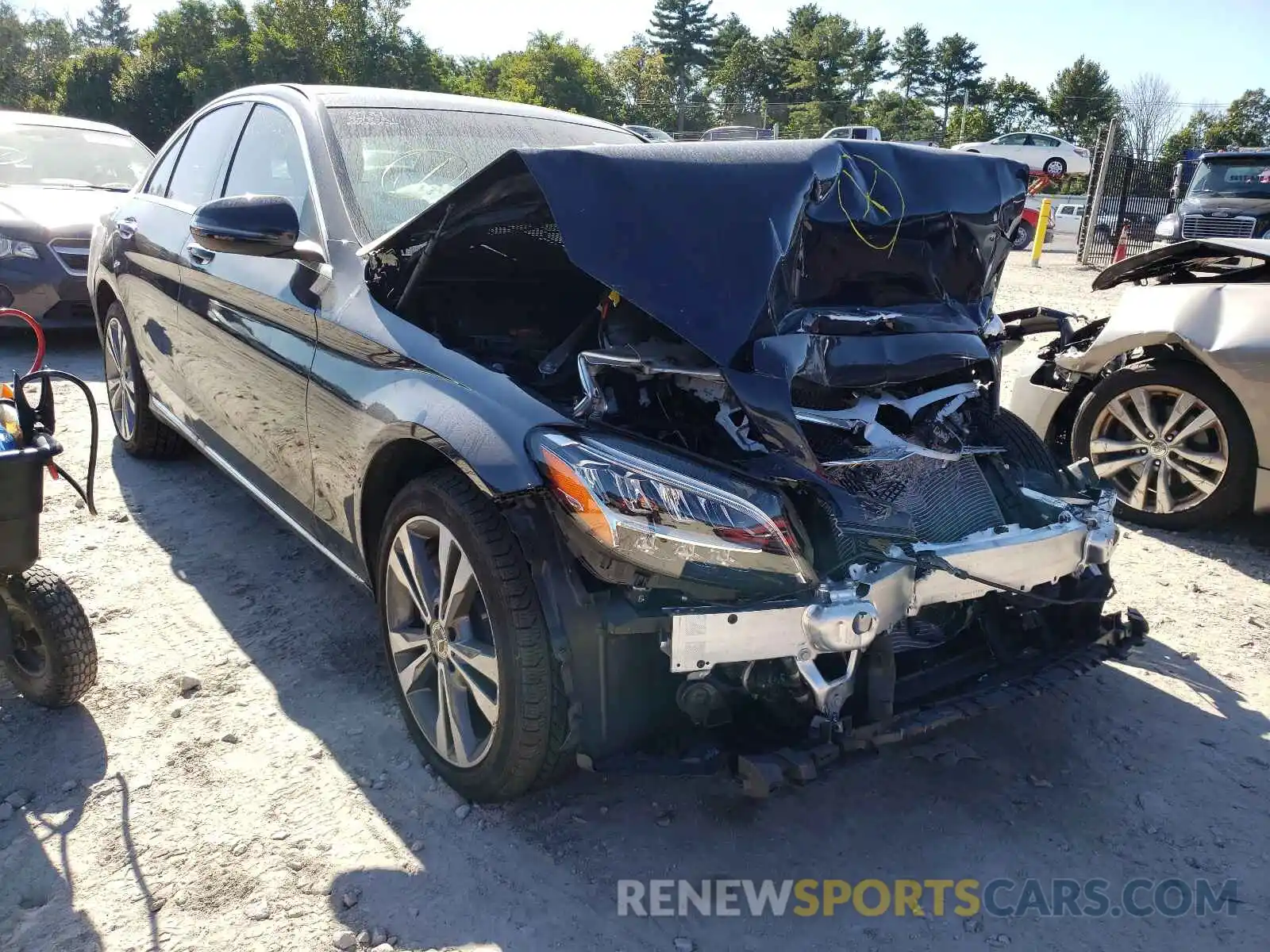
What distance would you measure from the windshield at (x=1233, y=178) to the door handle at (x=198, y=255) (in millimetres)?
15113

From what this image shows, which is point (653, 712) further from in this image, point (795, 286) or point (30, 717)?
point (30, 717)

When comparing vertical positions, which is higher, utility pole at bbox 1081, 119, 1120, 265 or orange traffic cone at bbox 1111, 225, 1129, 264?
utility pole at bbox 1081, 119, 1120, 265

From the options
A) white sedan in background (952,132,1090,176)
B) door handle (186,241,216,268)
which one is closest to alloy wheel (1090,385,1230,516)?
door handle (186,241,216,268)

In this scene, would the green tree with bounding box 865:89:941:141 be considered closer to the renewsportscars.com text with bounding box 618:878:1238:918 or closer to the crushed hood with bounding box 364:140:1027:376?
the crushed hood with bounding box 364:140:1027:376

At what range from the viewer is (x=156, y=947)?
80.8 inches

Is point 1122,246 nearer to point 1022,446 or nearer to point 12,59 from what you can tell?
point 1022,446

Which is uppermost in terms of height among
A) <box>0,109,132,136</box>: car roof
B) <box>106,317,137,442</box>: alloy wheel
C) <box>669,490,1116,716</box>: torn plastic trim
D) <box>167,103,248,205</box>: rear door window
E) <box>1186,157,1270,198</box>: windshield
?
<box>1186,157,1270,198</box>: windshield

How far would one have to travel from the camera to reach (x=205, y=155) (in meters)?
4.23

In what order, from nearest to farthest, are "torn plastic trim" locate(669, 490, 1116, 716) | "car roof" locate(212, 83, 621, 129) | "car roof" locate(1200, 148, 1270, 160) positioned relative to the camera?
1. "torn plastic trim" locate(669, 490, 1116, 716)
2. "car roof" locate(212, 83, 621, 129)
3. "car roof" locate(1200, 148, 1270, 160)

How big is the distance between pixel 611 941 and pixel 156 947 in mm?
979

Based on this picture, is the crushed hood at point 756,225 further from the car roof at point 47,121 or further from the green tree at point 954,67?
the green tree at point 954,67

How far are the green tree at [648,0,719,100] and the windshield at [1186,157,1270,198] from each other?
6033 centimetres

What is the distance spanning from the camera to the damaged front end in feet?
6.75

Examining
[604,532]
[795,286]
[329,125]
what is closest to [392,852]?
[604,532]
